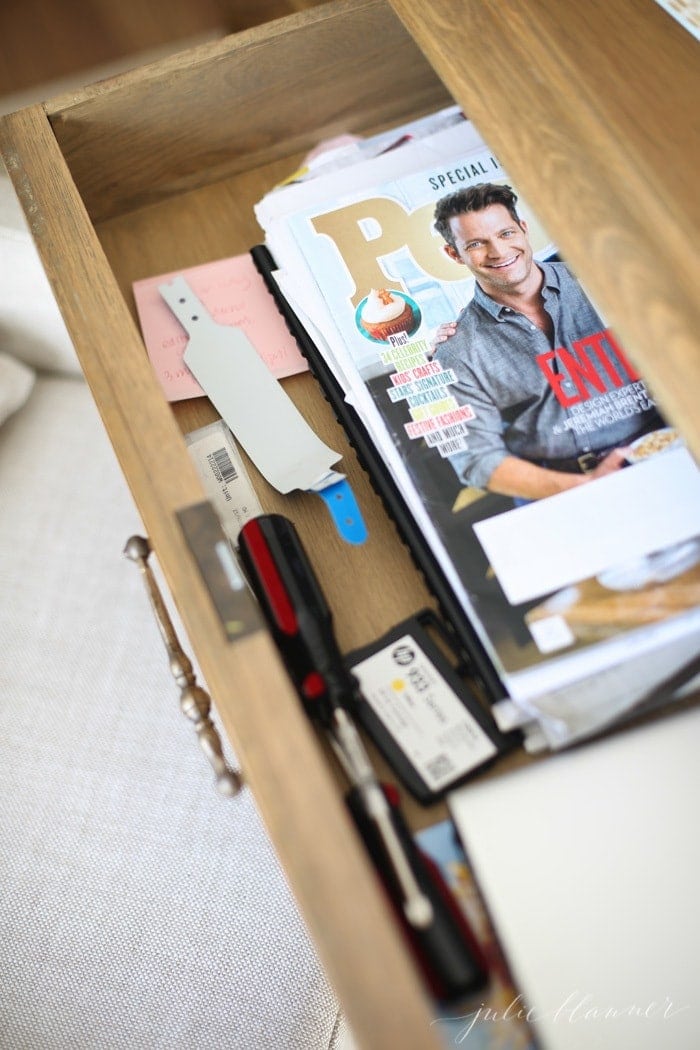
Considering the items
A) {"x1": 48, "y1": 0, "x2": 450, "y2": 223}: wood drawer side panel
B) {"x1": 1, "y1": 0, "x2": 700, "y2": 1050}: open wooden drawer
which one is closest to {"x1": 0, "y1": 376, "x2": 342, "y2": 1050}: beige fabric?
{"x1": 1, "y1": 0, "x2": 700, "y2": 1050}: open wooden drawer

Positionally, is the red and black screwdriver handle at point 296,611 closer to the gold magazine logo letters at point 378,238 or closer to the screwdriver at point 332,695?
the screwdriver at point 332,695

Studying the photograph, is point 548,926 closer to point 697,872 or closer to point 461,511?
point 697,872

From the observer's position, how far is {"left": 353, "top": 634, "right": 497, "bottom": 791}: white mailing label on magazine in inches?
21.2

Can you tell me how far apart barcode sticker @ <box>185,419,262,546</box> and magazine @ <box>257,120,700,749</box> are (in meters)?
0.11

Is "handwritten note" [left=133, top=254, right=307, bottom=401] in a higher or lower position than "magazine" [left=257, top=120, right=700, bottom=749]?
higher

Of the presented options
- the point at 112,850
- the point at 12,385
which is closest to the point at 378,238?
the point at 12,385

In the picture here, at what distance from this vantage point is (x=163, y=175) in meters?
0.81

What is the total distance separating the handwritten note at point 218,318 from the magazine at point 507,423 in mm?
43

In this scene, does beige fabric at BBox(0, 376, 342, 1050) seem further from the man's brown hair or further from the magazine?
the man's brown hair

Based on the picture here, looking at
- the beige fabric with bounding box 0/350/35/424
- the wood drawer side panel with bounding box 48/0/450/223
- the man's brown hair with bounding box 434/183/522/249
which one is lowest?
the man's brown hair with bounding box 434/183/522/249

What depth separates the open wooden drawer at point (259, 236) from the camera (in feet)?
1.37

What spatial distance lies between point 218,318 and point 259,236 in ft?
0.40

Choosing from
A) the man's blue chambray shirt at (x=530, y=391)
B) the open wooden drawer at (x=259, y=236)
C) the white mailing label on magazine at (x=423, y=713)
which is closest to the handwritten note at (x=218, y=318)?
the open wooden drawer at (x=259, y=236)

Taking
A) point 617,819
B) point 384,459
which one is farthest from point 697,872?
point 384,459
